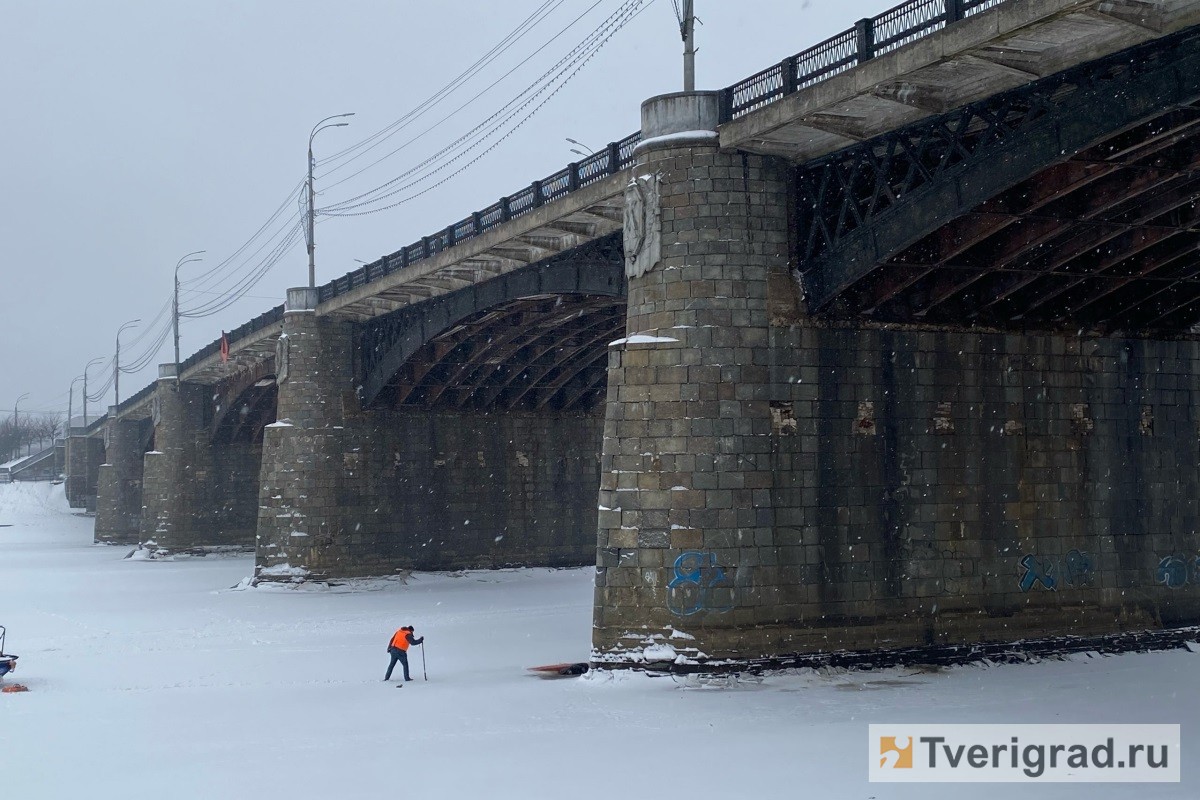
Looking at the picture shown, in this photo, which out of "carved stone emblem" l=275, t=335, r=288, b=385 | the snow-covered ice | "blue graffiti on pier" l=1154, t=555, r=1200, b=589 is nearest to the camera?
the snow-covered ice

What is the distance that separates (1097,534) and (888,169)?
26.0ft

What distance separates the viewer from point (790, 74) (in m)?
18.6

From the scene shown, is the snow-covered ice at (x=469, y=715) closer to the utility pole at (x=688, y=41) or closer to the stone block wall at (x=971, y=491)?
the stone block wall at (x=971, y=491)

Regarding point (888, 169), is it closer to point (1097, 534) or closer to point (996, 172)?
point (996, 172)

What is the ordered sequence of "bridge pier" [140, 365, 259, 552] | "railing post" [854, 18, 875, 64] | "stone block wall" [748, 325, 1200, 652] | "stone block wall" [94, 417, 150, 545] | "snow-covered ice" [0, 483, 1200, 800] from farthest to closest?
"stone block wall" [94, 417, 150, 545]
"bridge pier" [140, 365, 259, 552]
"stone block wall" [748, 325, 1200, 652]
"railing post" [854, 18, 875, 64]
"snow-covered ice" [0, 483, 1200, 800]

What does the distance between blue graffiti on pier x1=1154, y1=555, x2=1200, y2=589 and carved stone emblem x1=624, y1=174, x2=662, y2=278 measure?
11.1 metres

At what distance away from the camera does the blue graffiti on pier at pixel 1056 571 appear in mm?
21234

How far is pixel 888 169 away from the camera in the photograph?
19.1m

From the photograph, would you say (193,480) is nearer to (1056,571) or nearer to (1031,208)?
(1056,571)

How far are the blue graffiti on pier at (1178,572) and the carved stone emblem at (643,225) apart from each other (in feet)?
36.3

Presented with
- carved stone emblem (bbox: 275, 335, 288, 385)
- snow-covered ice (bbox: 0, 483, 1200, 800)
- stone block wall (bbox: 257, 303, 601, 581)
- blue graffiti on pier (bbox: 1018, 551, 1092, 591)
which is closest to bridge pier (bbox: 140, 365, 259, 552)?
stone block wall (bbox: 257, 303, 601, 581)

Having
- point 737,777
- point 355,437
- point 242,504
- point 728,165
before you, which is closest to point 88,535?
point 242,504

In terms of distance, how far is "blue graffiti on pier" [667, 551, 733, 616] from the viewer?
18.7 m

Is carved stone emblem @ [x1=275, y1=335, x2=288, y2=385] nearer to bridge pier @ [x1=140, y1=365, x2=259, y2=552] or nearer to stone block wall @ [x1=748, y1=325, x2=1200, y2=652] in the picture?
bridge pier @ [x1=140, y1=365, x2=259, y2=552]
